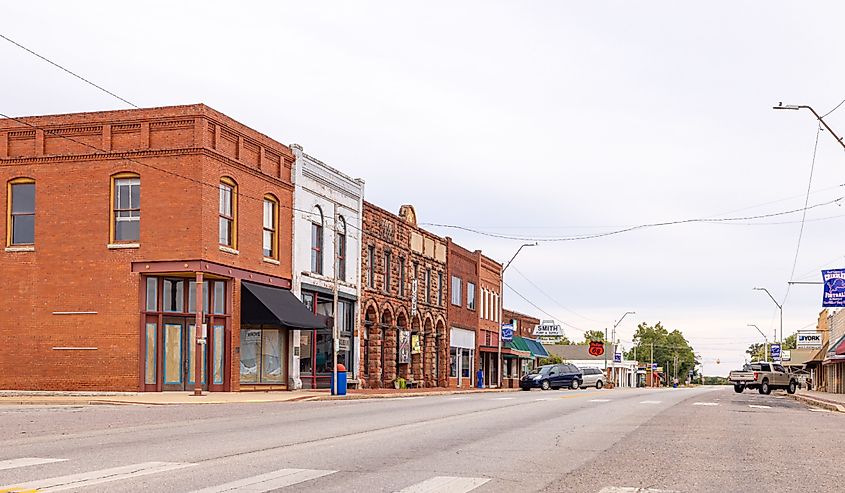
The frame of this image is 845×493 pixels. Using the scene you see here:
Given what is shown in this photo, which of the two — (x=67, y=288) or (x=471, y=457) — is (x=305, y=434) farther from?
(x=67, y=288)

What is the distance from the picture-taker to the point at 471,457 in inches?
508

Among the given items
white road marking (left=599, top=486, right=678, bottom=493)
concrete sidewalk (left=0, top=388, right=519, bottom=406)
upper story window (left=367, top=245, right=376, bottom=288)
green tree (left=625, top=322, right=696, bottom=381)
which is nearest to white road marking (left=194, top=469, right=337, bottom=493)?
white road marking (left=599, top=486, right=678, bottom=493)

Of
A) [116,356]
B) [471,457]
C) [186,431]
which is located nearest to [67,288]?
[116,356]

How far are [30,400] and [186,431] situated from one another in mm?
13354

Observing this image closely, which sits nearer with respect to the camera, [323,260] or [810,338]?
[323,260]

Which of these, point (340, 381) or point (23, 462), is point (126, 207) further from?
point (23, 462)

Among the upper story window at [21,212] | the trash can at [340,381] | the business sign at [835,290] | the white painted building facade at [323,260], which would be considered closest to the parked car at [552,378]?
the white painted building facade at [323,260]

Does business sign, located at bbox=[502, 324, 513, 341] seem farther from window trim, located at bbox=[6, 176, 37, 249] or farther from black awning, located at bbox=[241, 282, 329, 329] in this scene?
window trim, located at bbox=[6, 176, 37, 249]

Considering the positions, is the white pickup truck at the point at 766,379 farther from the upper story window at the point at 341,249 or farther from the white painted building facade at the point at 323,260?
the upper story window at the point at 341,249

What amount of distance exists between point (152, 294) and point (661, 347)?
152m

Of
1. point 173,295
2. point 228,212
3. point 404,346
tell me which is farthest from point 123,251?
point 404,346

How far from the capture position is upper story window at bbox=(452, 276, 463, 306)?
62688 mm

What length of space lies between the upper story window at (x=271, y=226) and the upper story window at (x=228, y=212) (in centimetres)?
270

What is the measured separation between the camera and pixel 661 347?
579 feet
